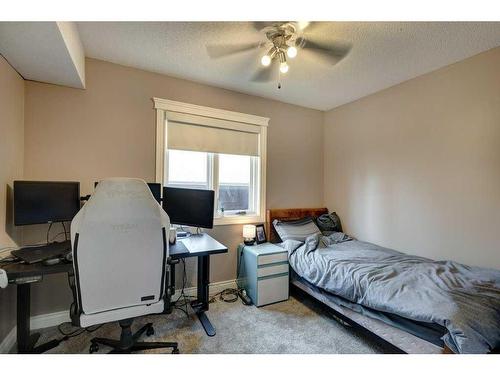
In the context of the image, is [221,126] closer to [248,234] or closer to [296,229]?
[248,234]

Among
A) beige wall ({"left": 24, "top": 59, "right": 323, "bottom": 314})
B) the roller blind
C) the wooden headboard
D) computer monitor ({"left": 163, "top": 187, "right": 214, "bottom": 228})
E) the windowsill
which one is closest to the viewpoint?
beige wall ({"left": 24, "top": 59, "right": 323, "bottom": 314})

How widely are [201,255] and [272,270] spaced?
994mm

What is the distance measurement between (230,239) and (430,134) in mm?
2554

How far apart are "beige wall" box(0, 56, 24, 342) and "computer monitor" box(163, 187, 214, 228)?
118 cm

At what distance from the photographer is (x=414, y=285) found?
1.75 meters

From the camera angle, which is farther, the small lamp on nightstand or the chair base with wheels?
the small lamp on nightstand

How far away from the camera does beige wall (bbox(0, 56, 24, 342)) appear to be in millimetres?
1760

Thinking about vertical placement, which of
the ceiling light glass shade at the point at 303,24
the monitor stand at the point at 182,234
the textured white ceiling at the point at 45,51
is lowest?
the monitor stand at the point at 182,234

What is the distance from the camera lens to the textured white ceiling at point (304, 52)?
184 cm

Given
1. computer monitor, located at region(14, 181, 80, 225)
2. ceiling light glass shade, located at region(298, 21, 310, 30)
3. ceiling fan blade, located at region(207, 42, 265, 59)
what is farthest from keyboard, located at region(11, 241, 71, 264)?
ceiling light glass shade, located at region(298, 21, 310, 30)

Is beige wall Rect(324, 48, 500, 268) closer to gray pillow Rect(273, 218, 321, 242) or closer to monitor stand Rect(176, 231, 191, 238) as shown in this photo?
gray pillow Rect(273, 218, 321, 242)

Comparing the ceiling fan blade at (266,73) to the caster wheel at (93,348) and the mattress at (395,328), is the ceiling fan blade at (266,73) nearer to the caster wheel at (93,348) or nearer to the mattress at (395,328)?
the mattress at (395,328)

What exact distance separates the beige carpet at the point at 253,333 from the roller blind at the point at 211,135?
71.1 inches

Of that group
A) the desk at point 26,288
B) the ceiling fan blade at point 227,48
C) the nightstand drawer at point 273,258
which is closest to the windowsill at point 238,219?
the nightstand drawer at point 273,258
